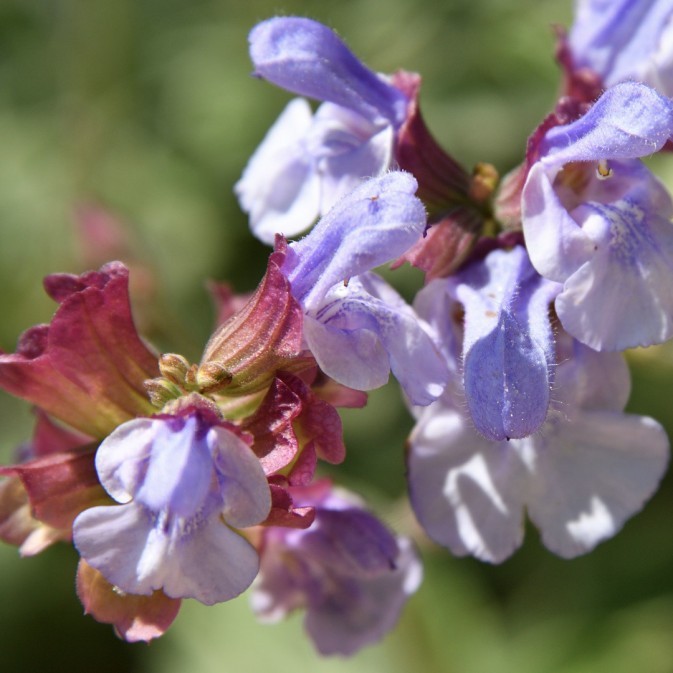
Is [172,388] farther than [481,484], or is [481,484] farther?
[481,484]

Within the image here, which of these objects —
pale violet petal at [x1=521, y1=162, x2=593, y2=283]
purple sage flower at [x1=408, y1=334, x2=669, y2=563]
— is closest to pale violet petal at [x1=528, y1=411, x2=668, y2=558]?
purple sage flower at [x1=408, y1=334, x2=669, y2=563]

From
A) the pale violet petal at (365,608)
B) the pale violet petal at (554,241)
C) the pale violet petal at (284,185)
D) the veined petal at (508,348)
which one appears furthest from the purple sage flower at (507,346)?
the pale violet petal at (365,608)

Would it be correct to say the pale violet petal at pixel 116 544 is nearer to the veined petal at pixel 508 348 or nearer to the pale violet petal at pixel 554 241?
the veined petal at pixel 508 348

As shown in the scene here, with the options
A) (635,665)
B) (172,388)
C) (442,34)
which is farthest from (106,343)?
(442,34)

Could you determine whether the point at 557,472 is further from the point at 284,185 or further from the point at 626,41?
the point at 626,41

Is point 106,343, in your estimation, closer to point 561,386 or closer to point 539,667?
point 561,386

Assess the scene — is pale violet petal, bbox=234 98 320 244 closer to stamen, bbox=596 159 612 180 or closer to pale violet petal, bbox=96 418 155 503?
stamen, bbox=596 159 612 180
